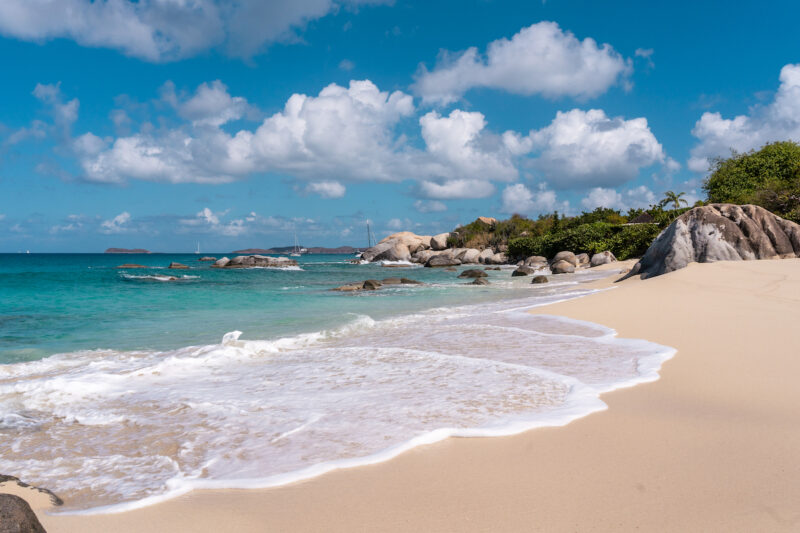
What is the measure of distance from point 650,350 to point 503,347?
6.93ft

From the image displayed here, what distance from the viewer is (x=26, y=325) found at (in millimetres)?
12891

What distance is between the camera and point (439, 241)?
70.8 meters

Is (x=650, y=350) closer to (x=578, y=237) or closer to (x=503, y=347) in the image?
(x=503, y=347)

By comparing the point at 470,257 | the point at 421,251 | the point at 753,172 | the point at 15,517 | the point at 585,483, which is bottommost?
the point at 585,483

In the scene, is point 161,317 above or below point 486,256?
below

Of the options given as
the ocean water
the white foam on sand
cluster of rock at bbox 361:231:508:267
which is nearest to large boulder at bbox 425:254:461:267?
cluster of rock at bbox 361:231:508:267

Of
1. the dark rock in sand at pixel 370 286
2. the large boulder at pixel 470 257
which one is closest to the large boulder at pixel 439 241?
the large boulder at pixel 470 257

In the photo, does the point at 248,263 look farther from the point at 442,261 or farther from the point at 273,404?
the point at 273,404

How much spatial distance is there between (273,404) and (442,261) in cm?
5186

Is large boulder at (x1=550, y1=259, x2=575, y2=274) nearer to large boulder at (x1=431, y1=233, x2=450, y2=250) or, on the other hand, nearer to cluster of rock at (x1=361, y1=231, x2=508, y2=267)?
cluster of rock at (x1=361, y1=231, x2=508, y2=267)

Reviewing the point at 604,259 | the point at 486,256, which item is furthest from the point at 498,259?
the point at 604,259

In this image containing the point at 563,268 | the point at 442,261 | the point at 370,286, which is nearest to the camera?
the point at 370,286

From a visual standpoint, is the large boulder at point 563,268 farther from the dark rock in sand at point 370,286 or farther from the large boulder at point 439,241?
the large boulder at point 439,241

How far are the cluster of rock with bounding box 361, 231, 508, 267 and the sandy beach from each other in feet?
176
